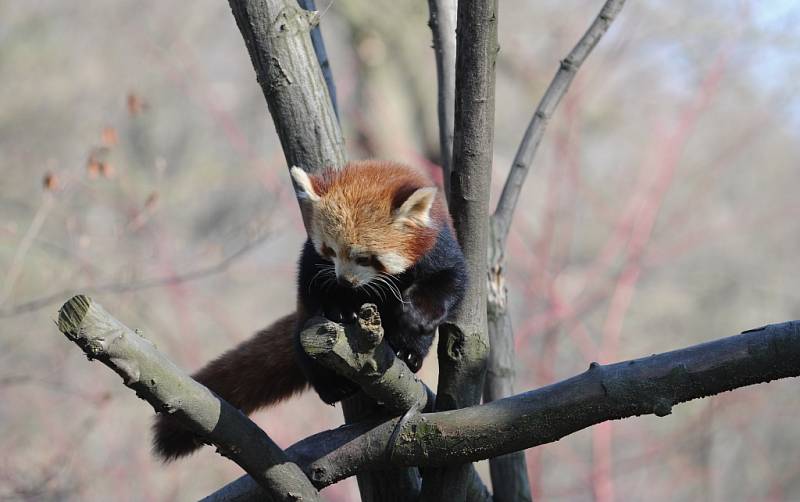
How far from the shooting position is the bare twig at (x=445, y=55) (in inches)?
107

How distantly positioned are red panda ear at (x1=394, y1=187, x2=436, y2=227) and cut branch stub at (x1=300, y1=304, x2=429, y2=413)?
1.29 feet

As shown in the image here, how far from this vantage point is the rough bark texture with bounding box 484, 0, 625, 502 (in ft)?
8.76

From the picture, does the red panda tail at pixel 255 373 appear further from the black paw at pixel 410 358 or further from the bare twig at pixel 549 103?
the bare twig at pixel 549 103

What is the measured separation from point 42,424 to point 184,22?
3.79 m

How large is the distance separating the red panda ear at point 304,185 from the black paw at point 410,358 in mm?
494

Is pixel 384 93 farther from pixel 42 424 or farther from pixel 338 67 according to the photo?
pixel 42 424

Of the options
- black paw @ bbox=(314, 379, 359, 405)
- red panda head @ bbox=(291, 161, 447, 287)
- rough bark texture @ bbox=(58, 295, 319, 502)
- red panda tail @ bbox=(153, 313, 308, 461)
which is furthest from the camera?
red panda tail @ bbox=(153, 313, 308, 461)

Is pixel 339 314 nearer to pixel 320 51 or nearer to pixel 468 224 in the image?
pixel 468 224

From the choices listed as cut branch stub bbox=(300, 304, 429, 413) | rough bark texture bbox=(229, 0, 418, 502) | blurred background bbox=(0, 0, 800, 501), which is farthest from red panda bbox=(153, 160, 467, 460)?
blurred background bbox=(0, 0, 800, 501)

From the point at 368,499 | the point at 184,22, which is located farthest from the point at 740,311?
the point at 368,499

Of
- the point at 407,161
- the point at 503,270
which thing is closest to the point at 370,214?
the point at 503,270

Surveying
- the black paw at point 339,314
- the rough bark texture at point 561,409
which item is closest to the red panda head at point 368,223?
the black paw at point 339,314

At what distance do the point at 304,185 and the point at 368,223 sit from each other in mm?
201

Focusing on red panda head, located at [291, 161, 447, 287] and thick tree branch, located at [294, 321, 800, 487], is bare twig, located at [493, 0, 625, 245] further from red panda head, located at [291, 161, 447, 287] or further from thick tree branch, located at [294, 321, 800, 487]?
thick tree branch, located at [294, 321, 800, 487]
